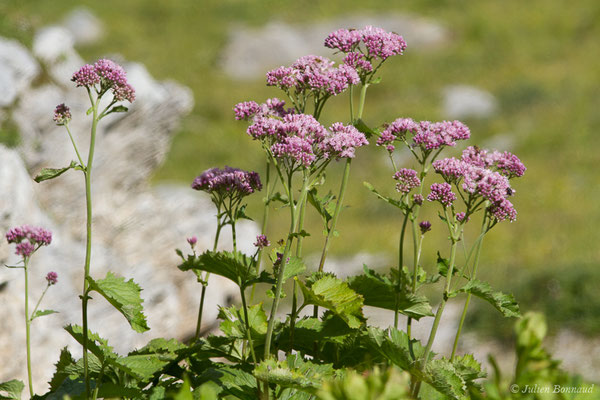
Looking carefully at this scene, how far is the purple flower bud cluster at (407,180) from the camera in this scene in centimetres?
347

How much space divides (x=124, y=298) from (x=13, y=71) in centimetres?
597

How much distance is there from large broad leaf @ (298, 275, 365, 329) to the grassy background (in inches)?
224

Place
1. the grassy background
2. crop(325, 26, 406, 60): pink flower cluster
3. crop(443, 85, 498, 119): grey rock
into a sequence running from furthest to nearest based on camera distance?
crop(443, 85, 498, 119): grey rock
the grassy background
crop(325, 26, 406, 60): pink flower cluster

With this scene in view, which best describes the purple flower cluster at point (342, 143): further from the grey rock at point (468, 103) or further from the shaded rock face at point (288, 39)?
the shaded rock face at point (288, 39)

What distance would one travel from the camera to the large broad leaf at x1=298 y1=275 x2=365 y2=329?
289cm

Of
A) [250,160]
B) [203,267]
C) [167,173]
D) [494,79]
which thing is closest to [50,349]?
[203,267]

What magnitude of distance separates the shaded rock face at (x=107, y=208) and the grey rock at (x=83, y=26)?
29879 millimetres

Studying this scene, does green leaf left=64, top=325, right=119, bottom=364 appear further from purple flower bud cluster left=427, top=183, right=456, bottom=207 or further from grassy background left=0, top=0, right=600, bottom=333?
grassy background left=0, top=0, right=600, bottom=333

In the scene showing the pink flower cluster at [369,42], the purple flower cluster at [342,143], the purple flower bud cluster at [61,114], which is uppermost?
the pink flower cluster at [369,42]

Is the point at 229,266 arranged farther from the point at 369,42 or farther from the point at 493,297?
the point at 369,42

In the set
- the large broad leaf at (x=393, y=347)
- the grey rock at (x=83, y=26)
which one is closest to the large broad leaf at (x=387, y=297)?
the large broad leaf at (x=393, y=347)

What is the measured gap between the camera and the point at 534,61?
3281cm

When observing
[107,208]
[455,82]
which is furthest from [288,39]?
[107,208]

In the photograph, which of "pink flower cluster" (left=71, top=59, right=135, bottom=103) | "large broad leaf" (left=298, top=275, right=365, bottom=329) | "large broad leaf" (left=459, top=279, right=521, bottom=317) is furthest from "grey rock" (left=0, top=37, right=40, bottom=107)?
"large broad leaf" (left=459, top=279, right=521, bottom=317)
